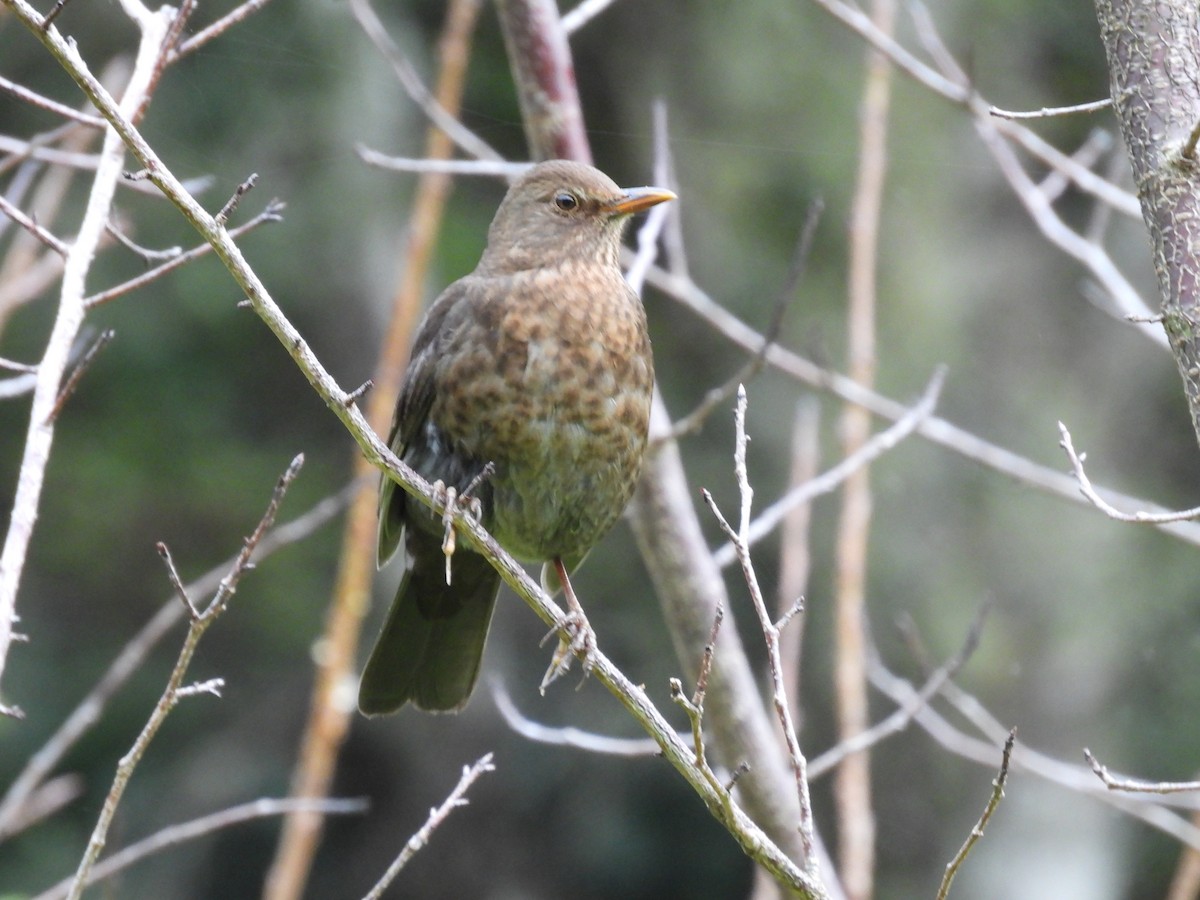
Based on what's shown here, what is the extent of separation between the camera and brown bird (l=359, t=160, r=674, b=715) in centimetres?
329

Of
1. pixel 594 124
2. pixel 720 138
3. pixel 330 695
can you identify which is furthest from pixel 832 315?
pixel 330 695

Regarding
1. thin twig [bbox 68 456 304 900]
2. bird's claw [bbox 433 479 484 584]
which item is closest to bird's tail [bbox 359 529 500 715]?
bird's claw [bbox 433 479 484 584]

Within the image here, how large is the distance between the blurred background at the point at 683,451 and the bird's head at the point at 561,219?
9.03 feet

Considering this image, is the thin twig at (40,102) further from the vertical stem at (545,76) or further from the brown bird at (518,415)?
the vertical stem at (545,76)

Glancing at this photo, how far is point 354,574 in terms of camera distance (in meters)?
3.26

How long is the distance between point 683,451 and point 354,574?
3.77m

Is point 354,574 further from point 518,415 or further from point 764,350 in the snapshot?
point 764,350

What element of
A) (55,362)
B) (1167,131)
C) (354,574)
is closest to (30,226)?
(55,362)

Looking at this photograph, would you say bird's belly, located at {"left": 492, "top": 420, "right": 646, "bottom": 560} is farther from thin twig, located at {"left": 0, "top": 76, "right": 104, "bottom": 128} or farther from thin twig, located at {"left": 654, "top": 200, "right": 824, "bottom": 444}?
thin twig, located at {"left": 0, "top": 76, "right": 104, "bottom": 128}

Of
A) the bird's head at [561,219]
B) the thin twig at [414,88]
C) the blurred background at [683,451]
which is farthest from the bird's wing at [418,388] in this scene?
the blurred background at [683,451]

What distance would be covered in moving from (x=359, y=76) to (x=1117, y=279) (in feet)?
13.1

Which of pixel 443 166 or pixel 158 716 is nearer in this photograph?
pixel 158 716

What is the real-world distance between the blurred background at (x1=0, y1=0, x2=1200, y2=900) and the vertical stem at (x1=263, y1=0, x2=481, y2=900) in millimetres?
2507

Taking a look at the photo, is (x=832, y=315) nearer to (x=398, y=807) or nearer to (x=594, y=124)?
(x=594, y=124)
